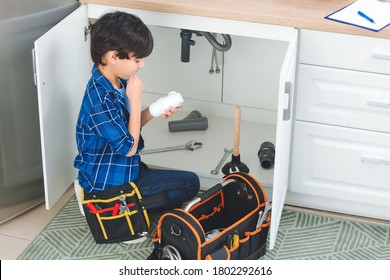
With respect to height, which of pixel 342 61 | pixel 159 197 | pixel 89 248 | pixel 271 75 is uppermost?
pixel 342 61

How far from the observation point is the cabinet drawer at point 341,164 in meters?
2.39

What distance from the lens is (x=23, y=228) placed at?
2.50 m

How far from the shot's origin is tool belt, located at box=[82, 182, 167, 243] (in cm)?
235

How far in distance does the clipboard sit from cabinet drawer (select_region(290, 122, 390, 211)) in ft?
1.07

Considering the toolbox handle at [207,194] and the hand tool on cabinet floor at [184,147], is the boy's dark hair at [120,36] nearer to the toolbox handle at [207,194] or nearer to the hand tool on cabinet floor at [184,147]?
the toolbox handle at [207,194]

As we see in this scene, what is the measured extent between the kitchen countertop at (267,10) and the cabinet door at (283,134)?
68 mm

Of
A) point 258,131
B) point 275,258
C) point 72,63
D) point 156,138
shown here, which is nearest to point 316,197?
point 275,258

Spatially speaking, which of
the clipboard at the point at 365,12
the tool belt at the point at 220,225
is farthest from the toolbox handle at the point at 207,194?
the clipboard at the point at 365,12

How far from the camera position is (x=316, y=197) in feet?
8.39

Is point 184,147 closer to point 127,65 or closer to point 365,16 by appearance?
point 127,65

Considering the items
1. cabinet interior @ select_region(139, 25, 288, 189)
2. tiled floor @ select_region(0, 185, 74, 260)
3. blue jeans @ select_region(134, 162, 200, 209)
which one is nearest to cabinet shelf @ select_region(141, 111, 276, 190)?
cabinet interior @ select_region(139, 25, 288, 189)

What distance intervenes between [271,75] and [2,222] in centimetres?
112
